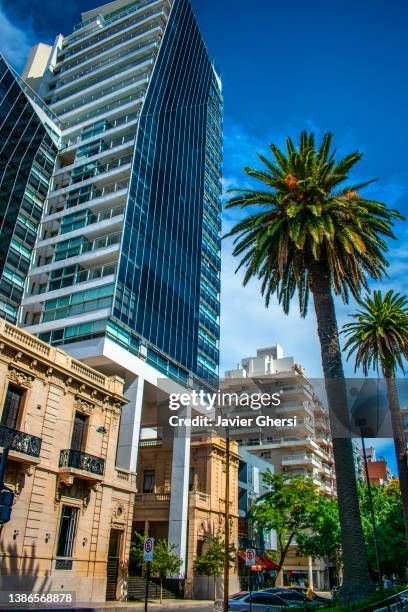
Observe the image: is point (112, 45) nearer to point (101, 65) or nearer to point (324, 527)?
point (101, 65)

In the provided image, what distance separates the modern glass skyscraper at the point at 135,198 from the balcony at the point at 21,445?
15.8 meters

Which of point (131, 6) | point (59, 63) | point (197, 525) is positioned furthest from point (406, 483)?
point (131, 6)

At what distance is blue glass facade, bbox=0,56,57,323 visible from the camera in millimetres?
48094

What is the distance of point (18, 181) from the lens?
52875 mm

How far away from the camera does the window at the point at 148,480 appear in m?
44.5

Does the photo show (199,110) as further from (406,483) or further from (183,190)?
(406,483)

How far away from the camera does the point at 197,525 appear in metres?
40.7

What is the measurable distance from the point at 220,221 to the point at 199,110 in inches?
635

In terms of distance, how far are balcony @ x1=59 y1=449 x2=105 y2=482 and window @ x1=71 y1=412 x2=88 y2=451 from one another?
1009 millimetres

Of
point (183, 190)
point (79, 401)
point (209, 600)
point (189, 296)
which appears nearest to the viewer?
point (79, 401)

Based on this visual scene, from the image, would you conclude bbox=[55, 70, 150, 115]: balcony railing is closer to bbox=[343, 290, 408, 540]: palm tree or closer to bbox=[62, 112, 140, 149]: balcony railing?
bbox=[62, 112, 140, 149]: balcony railing

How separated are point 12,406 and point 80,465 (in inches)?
203

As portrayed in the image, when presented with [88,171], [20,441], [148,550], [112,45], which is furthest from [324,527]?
[112,45]

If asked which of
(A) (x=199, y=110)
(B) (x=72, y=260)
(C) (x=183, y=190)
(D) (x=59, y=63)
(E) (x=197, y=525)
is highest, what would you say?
(D) (x=59, y=63)
